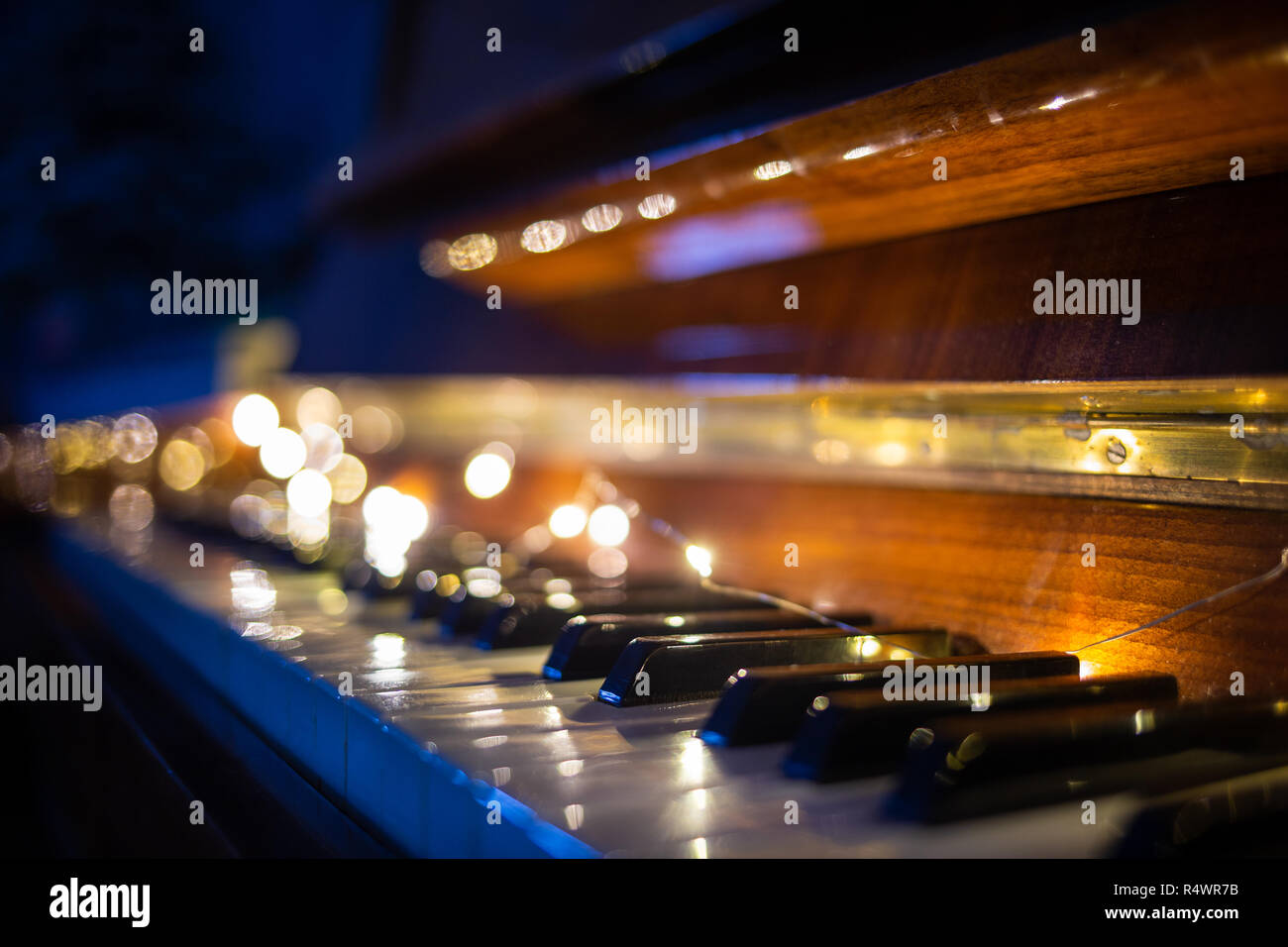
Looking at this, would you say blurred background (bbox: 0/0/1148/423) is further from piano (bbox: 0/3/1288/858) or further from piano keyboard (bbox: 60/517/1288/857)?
piano keyboard (bbox: 60/517/1288/857)

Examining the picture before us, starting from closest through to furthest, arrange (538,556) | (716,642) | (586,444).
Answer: (716,642), (538,556), (586,444)

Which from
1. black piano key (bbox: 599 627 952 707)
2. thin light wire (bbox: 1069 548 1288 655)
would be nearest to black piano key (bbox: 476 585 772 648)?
black piano key (bbox: 599 627 952 707)

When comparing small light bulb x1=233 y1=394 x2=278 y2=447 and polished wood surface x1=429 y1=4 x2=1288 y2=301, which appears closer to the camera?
polished wood surface x1=429 y1=4 x2=1288 y2=301

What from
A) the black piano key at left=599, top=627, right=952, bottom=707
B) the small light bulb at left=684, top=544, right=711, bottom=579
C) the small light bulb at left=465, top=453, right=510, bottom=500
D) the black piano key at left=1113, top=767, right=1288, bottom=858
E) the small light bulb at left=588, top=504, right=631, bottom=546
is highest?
the small light bulb at left=465, top=453, right=510, bottom=500

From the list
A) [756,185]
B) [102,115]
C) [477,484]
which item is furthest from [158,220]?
[756,185]

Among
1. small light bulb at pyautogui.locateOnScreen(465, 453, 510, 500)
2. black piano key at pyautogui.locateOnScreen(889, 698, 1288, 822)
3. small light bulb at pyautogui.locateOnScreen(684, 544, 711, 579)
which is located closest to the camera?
black piano key at pyautogui.locateOnScreen(889, 698, 1288, 822)

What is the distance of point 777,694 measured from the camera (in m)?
1.04

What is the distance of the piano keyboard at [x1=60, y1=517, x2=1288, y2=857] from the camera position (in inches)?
30.7

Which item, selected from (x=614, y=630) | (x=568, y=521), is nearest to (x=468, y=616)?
(x=614, y=630)

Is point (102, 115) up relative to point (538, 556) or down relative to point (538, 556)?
up

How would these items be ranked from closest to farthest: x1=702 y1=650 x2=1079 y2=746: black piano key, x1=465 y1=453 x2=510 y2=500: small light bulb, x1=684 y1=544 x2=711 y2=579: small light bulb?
x1=702 y1=650 x2=1079 y2=746: black piano key
x1=684 y1=544 x2=711 y2=579: small light bulb
x1=465 y1=453 x2=510 y2=500: small light bulb

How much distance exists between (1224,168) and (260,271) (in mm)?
4299

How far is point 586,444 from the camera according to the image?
111 inches
